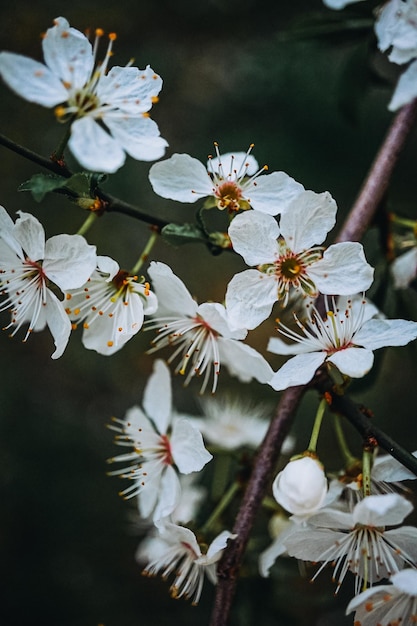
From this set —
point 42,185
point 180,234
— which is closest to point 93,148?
point 42,185

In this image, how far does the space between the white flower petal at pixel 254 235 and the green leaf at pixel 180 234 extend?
0.26ft

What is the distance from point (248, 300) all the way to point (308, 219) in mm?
145

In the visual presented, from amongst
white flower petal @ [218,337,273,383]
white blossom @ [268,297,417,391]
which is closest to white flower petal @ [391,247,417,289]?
white blossom @ [268,297,417,391]

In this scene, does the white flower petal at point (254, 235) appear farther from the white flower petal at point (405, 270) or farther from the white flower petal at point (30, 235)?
the white flower petal at point (405, 270)

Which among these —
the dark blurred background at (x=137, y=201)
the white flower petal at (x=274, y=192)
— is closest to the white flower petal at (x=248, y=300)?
the white flower petal at (x=274, y=192)

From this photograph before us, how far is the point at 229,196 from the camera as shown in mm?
1040

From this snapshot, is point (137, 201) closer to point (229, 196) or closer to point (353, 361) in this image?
point (229, 196)

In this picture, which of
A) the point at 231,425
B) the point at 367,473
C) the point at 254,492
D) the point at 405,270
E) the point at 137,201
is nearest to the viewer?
the point at 367,473

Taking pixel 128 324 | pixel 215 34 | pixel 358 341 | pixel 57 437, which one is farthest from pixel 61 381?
pixel 358 341

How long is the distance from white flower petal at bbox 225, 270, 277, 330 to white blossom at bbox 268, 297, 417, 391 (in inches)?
1.6

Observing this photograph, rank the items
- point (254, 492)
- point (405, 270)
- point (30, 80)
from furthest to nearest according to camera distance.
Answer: point (405, 270) < point (254, 492) < point (30, 80)

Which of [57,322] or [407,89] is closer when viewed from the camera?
[57,322]

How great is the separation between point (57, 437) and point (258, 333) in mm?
788

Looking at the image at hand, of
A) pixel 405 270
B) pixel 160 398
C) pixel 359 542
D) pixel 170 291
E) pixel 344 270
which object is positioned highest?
pixel 405 270
